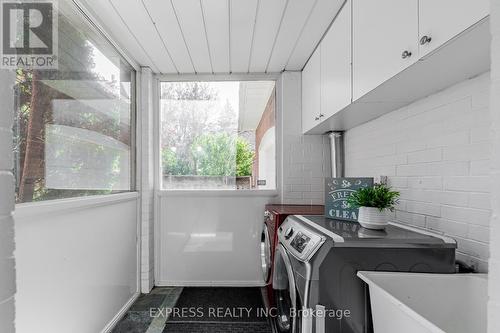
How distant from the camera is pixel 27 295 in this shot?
3.76 ft

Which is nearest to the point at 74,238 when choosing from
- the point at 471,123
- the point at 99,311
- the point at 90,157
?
the point at 90,157

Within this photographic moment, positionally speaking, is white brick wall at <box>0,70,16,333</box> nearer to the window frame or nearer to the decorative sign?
the decorative sign

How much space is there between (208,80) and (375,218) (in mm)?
2120

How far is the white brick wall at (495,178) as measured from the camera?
406mm

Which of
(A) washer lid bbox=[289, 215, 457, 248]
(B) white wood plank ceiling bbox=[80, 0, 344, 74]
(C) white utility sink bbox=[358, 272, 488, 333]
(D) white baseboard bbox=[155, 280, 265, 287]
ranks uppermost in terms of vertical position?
Answer: (B) white wood plank ceiling bbox=[80, 0, 344, 74]

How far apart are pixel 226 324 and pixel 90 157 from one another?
1589mm

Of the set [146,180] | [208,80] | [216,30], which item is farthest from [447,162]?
[146,180]

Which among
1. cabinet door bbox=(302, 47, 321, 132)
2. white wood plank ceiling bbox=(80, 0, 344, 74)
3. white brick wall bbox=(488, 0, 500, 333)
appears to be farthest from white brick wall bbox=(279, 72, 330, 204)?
white brick wall bbox=(488, 0, 500, 333)

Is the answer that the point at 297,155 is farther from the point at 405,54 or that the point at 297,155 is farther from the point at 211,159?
the point at 405,54

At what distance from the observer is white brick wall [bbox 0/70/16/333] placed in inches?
21.5

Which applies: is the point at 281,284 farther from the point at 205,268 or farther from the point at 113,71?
the point at 113,71

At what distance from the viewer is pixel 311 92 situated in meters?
2.18

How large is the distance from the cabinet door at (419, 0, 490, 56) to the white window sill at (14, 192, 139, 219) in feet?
5.67

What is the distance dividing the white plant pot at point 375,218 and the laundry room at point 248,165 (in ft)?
0.04
